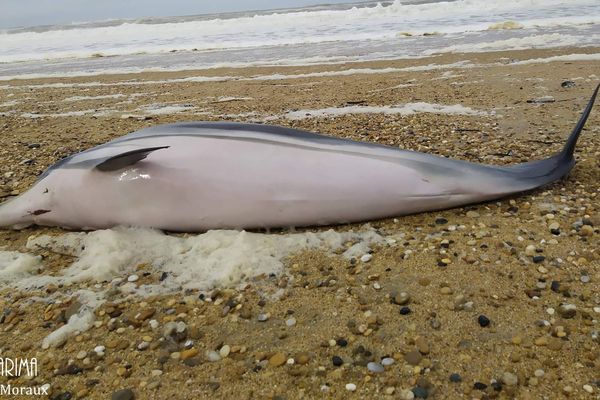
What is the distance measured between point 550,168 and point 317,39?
59.5ft

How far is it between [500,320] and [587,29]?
1603 cm

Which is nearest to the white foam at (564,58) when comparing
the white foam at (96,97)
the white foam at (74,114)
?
the white foam at (74,114)

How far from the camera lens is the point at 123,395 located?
1.88 meters

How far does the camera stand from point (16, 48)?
27.3m

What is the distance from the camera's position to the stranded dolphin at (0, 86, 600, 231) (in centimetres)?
300

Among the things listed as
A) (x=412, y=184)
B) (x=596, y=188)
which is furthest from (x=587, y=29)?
(x=412, y=184)

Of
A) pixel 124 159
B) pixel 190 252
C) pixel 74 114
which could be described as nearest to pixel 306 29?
pixel 74 114

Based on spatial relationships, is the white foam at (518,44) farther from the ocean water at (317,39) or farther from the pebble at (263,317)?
the pebble at (263,317)

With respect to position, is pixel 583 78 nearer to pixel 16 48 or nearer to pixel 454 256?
pixel 454 256

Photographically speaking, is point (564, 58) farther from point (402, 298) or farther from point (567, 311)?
point (402, 298)

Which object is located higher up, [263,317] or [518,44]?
[518,44]

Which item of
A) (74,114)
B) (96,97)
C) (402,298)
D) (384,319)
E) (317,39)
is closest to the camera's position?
(384,319)

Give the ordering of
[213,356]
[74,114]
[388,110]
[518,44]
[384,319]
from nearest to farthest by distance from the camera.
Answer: [213,356]
[384,319]
[388,110]
[74,114]
[518,44]

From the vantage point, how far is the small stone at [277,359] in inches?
78.7
